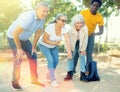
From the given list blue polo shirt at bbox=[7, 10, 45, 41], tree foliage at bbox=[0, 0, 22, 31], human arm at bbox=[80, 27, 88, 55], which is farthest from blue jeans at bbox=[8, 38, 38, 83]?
tree foliage at bbox=[0, 0, 22, 31]

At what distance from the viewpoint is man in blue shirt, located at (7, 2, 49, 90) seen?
6526 mm

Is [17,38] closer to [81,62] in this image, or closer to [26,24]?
[26,24]

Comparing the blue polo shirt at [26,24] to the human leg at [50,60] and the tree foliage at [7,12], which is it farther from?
the tree foliage at [7,12]

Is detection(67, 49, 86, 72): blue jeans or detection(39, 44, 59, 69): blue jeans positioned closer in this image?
detection(39, 44, 59, 69): blue jeans

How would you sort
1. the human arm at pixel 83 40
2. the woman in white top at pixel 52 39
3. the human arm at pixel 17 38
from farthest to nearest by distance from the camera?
the human arm at pixel 83 40 → the woman in white top at pixel 52 39 → the human arm at pixel 17 38

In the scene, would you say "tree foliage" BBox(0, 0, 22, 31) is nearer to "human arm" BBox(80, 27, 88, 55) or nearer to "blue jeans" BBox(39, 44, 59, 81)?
"human arm" BBox(80, 27, 88, 55)

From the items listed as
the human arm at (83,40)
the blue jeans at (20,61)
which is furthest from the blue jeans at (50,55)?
the human arm at (83,40)

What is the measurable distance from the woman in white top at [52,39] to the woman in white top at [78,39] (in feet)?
1.54

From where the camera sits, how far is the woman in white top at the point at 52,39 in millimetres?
7613

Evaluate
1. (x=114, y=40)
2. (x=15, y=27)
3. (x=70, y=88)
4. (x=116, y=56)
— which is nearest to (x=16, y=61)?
(x=15, y=27)

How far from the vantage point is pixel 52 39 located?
7680 mm

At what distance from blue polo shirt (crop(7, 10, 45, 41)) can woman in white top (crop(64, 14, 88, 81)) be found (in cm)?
134

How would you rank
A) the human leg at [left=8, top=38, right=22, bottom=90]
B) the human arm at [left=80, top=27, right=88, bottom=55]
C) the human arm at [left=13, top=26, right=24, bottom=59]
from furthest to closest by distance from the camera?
the human arm at [left=80, top=27, right=88, bottom=55] → the human leg at [left=8, top=38, right=22, bottom=90] → the human arm at [left=13, top=26, right=24, bottom=59]

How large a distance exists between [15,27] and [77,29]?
2.01 m
